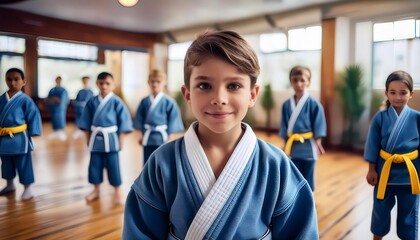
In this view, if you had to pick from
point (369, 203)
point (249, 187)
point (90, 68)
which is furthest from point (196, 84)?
point (369, 203)

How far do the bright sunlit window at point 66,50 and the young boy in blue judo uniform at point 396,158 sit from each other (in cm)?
118

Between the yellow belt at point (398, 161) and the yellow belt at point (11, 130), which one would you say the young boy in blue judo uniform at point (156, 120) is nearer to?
the yellow belt at point (11, 130)

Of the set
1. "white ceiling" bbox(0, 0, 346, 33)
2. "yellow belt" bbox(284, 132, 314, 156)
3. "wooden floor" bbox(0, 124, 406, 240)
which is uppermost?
"white ceiling" bbox(0, 0, 346, 33)

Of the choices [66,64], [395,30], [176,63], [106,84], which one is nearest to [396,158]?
[395,30]

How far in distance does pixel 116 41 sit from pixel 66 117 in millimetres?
369

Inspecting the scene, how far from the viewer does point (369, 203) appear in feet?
6.91

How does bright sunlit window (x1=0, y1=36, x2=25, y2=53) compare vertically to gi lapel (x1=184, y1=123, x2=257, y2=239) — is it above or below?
above

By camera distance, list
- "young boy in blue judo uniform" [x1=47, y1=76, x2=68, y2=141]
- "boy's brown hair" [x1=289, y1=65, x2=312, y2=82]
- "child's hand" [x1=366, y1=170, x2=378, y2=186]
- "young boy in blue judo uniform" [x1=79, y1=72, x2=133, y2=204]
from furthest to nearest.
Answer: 1. "young boy in blue judo uniform" [x1=79, y1=72, x2=133, y2=204]
2. "boy's brown hair" [x1=289, y1=65, x2=312, y2=82]
3. "child's hand" [x1=366, y1=170, x2=378, y2=186]
4. "young boy in blue judo uniform" [x1=47, y1=76, x2=68, y2=141]

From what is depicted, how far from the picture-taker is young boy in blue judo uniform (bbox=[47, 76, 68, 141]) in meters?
1.31

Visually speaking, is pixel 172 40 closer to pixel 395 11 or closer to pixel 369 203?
pixel 395 11

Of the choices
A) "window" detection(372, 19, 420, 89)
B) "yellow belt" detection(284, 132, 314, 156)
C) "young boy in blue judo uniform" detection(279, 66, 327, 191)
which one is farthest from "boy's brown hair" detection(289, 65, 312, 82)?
"window" detection(372, 19, 420, 89)

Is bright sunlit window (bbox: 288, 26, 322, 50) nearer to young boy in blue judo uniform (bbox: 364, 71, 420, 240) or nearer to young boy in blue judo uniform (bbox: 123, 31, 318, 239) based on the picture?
young boy in blue judo uniform (bbox: 364, 71, 420, 240)

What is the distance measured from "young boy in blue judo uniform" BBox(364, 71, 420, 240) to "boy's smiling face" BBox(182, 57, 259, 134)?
94cm

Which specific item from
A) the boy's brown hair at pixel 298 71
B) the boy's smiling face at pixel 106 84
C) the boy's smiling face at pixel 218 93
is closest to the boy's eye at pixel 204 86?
the boy's smiling face at pixel 218 93
